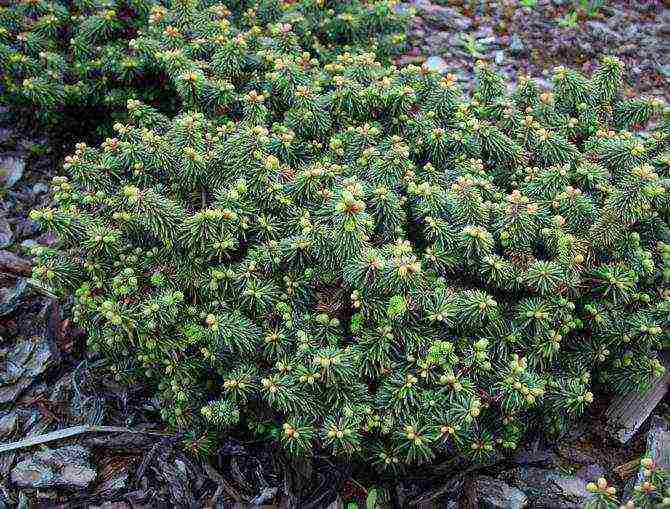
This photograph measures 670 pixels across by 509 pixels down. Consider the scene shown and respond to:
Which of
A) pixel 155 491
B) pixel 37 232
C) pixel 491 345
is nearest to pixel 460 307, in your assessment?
pixel 491 345

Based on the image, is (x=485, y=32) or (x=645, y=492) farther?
(x=485, y=32)

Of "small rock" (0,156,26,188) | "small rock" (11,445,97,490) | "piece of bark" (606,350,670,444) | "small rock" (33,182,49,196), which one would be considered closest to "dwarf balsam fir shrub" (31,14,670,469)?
"piece of bark" (606,350,670,444)

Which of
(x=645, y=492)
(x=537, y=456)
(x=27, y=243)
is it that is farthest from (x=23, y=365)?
(x=645, y=492)

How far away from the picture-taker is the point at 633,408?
309 cm

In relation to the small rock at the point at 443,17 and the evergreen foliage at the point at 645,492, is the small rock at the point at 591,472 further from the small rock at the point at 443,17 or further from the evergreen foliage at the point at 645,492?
the small rock at the point at 443,17

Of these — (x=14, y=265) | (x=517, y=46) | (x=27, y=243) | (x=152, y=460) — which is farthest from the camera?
(x=517, y=46)

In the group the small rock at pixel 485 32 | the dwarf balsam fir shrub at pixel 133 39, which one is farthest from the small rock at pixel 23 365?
the small rock at pixel 485 32

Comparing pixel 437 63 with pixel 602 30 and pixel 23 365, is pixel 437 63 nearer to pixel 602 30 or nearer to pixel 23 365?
pixel 602 30

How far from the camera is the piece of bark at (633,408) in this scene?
10.0 ft

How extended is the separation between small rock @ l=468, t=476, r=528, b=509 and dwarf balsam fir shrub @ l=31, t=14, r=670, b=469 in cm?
20

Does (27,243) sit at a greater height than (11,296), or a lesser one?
greater

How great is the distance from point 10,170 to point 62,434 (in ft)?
7.54

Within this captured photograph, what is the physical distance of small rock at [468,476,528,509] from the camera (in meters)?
2.84

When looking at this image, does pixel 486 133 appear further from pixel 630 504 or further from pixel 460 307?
pixel 630 504
